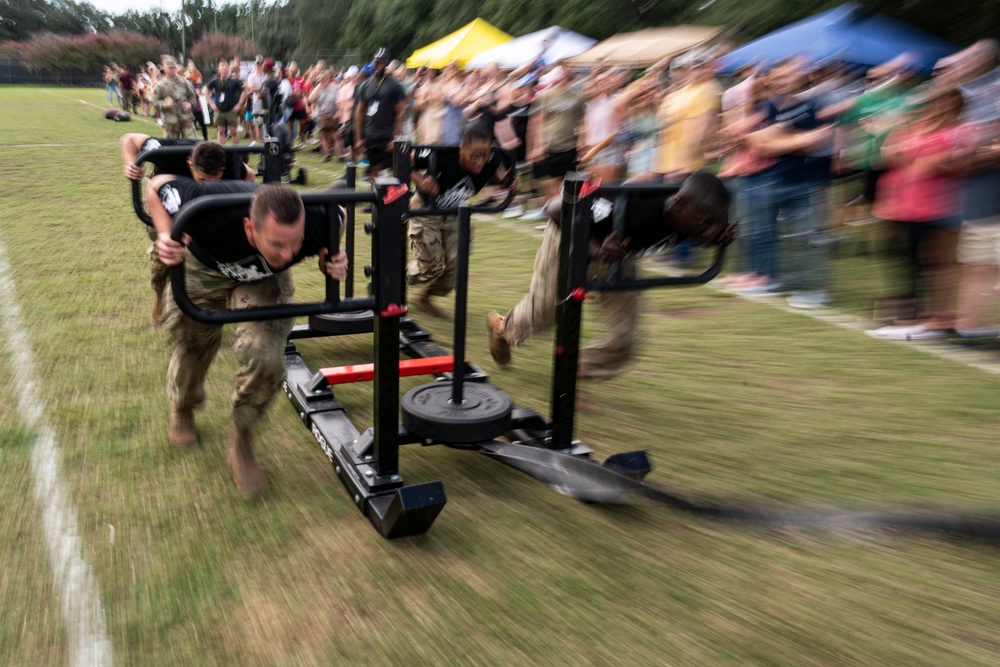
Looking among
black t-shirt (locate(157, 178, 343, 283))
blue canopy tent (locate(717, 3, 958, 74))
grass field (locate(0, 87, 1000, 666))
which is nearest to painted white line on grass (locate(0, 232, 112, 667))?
grass field (locate(0, 87, 1000, 666))

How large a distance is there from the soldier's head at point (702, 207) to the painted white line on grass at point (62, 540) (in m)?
2.93

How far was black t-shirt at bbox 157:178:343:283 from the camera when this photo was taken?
3.39m

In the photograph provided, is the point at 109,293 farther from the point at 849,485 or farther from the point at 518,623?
the point at 849,485

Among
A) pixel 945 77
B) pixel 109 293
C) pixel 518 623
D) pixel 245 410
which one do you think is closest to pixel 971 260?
pixel 945 77

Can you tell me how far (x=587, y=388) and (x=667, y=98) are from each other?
495cm

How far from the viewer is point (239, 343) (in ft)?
12.3

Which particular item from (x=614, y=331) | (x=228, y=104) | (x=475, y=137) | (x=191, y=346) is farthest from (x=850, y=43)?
(x=228, y=104)

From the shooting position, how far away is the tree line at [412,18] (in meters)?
14.9

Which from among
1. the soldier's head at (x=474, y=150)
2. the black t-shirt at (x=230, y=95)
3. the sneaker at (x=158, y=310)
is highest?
the black t-shirt at (x=230, y=95)

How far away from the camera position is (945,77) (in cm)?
613

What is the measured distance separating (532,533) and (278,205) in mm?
1716

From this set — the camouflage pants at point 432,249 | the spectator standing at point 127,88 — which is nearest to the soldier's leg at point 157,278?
the camouflage pants at point 432,249

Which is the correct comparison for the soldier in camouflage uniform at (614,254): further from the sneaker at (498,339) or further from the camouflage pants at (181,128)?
the camouflage pants at (181,128)

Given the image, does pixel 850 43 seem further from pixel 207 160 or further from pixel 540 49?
pixel 207 160
